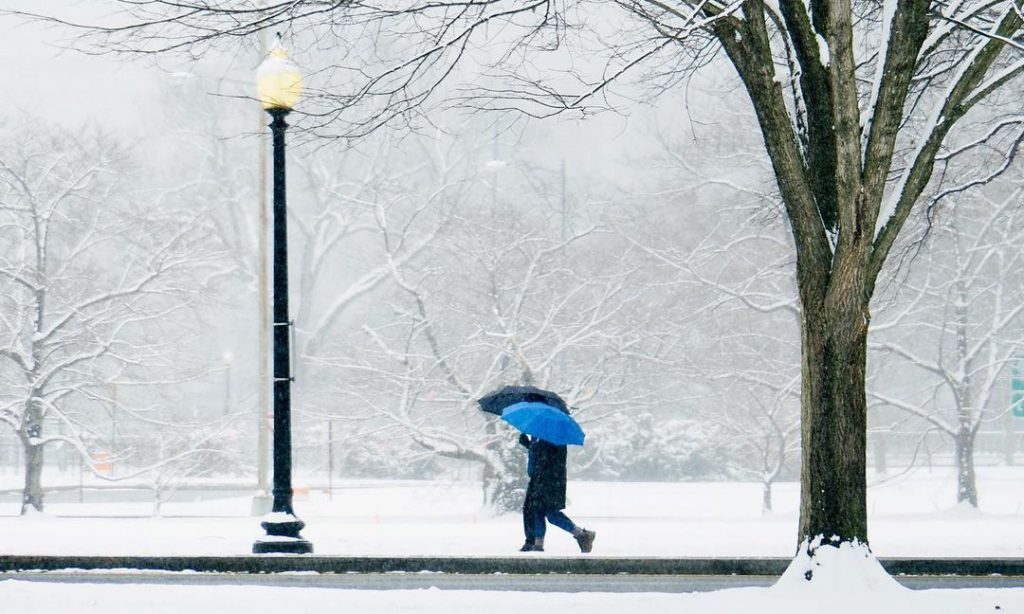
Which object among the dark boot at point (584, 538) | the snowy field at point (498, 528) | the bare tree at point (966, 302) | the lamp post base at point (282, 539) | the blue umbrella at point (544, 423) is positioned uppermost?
the bare tree at point (966, 302)

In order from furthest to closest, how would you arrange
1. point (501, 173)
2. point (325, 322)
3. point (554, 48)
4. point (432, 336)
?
point (325, 322), point (501, 173), point (432, 336), point (554, 48)

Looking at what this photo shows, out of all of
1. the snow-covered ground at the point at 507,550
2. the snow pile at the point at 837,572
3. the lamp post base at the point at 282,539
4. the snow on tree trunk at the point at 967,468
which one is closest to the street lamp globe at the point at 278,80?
the lamp post base at the point at 282,539

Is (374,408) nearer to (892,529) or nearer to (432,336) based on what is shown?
(432,336)

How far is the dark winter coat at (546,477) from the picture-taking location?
36.6 feet

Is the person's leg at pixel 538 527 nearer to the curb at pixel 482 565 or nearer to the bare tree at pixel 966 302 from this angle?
the curb at pixel 482 565

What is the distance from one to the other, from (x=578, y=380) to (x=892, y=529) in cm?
842

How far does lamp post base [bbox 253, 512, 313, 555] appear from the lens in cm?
1038

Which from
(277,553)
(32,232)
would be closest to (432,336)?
(32,232)

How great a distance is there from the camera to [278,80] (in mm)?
10750

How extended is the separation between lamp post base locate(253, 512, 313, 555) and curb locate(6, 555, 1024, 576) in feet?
0.88

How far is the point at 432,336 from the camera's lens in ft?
75.8

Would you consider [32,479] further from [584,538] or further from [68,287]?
[584,538]

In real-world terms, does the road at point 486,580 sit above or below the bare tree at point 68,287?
below

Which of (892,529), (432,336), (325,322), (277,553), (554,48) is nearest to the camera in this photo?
(554,48)
